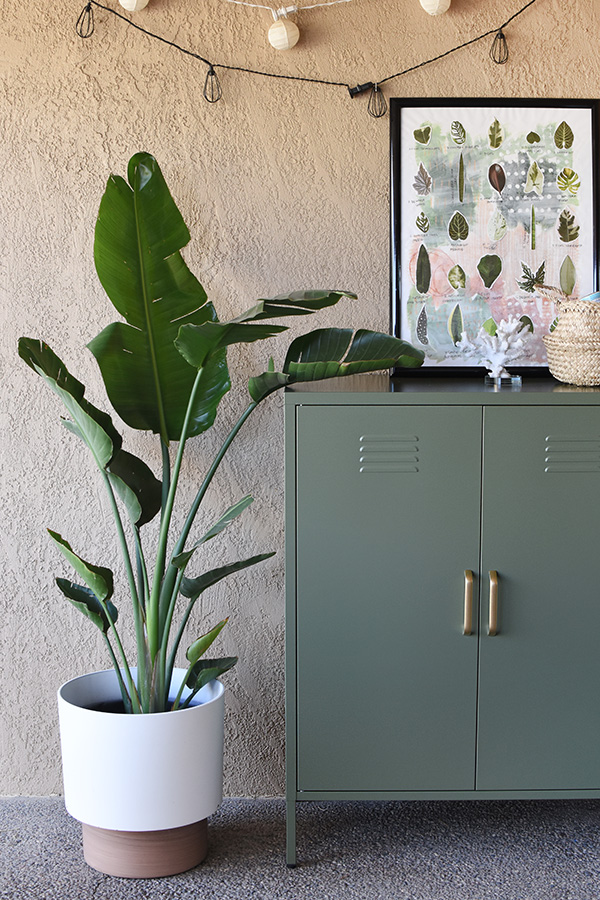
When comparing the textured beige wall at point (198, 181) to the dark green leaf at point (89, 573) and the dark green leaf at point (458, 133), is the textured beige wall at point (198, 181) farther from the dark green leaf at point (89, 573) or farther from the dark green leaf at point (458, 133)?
the dark green leaf at point (89, 573)

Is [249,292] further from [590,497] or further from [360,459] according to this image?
[590,497]

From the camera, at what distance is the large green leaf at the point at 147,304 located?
2.12m

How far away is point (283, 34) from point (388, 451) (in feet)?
4.40

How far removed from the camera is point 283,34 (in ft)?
8.03

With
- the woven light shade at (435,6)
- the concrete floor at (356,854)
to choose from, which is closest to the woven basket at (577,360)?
the woven light shade at (435,6)

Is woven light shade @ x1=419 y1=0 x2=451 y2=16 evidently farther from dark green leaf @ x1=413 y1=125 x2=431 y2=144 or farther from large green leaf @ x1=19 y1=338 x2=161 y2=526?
large green leaf @ x1=19 y1=338 x2=161 y2=526

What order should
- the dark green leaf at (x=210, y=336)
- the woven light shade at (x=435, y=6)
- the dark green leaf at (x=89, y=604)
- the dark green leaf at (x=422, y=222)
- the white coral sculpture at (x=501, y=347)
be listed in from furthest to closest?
the dark green leaf at (x=422, y=222), the woven light shade at (x=435, y=6), the white coral sculpture at (x=501, y=347), the dark green leaf at (x=89, y=604), the dark green leaf at (x=210, y=336)

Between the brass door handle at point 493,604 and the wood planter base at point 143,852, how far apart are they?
964 mm

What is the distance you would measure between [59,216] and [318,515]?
4.18ft

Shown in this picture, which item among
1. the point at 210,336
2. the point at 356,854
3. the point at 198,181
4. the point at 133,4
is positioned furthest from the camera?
the point at 198,181

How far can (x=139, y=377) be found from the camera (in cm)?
222

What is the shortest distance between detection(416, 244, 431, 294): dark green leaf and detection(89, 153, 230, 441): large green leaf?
73cm

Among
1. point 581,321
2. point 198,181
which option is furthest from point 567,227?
point 198,181

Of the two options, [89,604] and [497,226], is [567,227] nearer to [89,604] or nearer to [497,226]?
[497,226]
